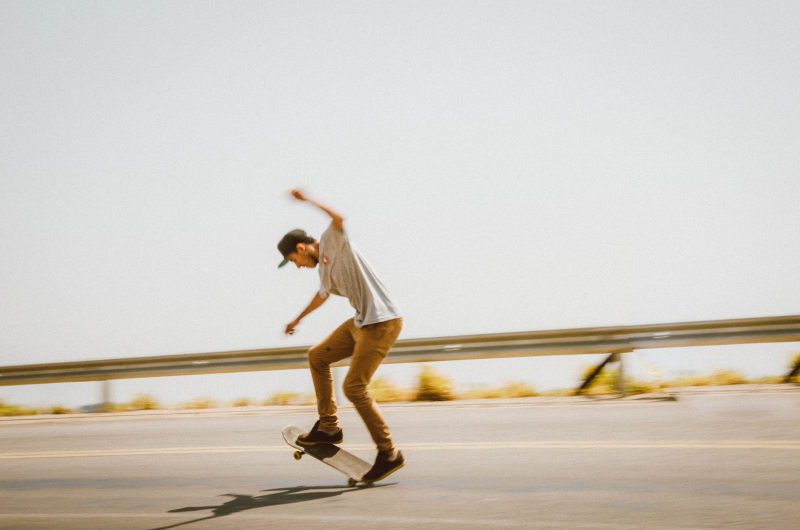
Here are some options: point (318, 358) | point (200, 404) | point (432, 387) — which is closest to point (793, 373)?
point (432, 387)

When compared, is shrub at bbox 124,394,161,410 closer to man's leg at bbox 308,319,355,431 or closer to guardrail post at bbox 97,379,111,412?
guardrail post at bbox 97,379,111,412

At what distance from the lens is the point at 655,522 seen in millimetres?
4062

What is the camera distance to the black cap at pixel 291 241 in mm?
5352

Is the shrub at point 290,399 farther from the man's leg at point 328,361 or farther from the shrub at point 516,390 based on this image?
the man's leg at point 328,361

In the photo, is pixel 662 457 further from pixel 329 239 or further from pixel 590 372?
pixel 590 372

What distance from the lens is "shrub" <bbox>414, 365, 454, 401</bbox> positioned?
33.6ft

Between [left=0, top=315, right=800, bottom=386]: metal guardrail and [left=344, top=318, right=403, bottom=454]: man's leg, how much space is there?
4594 mm

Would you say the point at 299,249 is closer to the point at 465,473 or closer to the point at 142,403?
the point at 465,473

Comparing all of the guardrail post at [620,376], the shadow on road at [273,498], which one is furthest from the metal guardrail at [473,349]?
the shadow on road at [273,498]

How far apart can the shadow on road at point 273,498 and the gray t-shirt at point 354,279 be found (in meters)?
1.15

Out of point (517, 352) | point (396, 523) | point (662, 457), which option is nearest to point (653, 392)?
point (517, 352)

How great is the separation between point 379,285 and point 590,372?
17.3ft

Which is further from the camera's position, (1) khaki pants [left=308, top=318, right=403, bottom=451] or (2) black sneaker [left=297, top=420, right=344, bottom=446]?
(2) black sneaker [left=297, top=420, right=344, bottom=446]

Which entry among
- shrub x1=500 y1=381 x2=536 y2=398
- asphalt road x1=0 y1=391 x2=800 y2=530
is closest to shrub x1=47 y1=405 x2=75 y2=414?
asphalt road x1=0 y1=391 x2=800 y2=530
